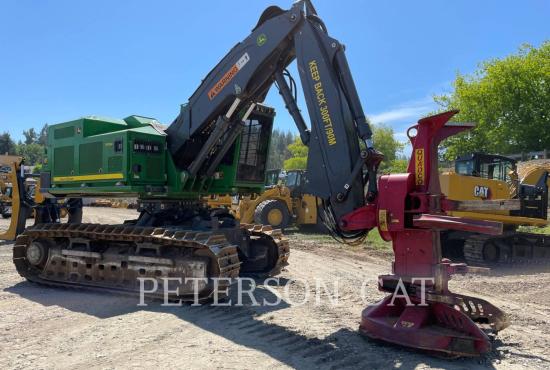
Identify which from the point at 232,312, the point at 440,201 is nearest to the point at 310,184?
the point at 440,201

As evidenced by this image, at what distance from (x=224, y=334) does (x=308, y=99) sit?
2.93 m

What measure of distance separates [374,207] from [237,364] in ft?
7.05

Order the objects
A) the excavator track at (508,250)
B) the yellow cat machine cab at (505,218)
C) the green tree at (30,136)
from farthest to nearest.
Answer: the green tree at (30,136) < the excavator track at (508,250) < the yellow cat machine cab at (505,218)

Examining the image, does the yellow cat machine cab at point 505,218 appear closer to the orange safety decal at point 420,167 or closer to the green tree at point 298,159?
the orange safety decal at point 420,167

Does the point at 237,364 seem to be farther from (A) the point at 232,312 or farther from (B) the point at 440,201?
(B) the point at 440,201

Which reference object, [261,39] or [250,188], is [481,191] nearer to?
[250,188]

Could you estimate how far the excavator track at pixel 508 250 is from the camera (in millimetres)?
11383

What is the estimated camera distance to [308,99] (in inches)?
229

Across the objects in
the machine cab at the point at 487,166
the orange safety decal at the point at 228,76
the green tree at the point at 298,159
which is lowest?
the machine cab at the point at 487,166

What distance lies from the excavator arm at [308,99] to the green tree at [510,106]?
36512 millimetres

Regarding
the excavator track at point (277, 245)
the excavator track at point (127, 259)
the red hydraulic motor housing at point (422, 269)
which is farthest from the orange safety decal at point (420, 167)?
the excavator track at point (277, 245)

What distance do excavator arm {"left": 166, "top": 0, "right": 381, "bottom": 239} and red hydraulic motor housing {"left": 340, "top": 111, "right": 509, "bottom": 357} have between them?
1.36ft

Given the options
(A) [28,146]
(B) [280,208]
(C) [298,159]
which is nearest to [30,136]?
(A) [28,146]

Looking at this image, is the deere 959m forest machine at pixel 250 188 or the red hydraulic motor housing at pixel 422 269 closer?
the red hydraulic motor housing at pixel 422 269
